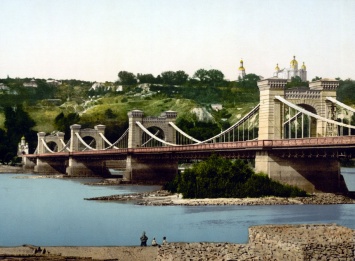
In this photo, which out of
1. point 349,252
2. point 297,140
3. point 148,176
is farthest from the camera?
point 148,176

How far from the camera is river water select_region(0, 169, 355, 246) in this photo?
38.1 m

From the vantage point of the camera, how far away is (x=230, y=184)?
6119 centimetres

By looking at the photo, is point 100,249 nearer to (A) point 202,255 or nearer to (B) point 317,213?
(A) point 202,255

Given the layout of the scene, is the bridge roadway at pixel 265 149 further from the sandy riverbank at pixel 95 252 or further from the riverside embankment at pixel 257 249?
the sandy riverbank at pixel 95 252

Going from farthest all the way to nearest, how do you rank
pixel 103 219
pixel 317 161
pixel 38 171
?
pixel 38 171 < pixel 317 161 < pixel 103 219

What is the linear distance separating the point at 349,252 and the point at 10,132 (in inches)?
6815

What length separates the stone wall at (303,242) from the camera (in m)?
24.4

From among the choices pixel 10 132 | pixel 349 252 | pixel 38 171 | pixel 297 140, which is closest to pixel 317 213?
pixel 297 140

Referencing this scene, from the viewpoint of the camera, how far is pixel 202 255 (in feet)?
89.7

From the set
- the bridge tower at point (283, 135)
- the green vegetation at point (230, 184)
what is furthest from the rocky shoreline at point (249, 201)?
the bridge tower at point (283, 135)

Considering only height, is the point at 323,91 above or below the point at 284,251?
above

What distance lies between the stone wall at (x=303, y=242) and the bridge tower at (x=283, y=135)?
32777mm

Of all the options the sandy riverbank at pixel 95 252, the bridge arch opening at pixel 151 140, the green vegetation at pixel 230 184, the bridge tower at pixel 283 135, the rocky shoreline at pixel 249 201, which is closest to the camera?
the sandy riverbank at pixel 95 252

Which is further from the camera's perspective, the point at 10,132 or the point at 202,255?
the point at 10,132
